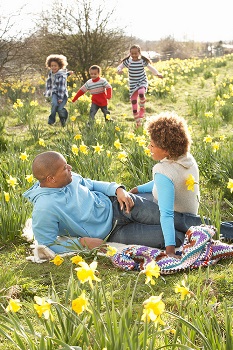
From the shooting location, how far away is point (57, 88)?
764 cm

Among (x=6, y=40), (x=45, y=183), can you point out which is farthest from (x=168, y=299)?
(x=6, y=40)

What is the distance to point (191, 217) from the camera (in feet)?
10.1

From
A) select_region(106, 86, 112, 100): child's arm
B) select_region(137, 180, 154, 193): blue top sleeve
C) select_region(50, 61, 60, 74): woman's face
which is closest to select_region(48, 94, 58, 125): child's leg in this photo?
select_region(50, 61, 60, 74): woman's face

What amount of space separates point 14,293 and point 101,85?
5434 mm

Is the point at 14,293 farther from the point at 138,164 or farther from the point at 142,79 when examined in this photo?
the point at 142,79

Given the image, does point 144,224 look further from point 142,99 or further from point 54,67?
point 54,67

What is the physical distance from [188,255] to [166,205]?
1.16 feet

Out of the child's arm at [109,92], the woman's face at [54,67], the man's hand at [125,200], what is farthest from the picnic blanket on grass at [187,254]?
the woman's face at [54,67]

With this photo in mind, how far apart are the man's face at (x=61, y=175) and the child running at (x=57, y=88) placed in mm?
4539

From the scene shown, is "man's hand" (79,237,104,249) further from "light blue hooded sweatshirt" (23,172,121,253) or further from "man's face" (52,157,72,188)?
"man's face" (52,157,72,188)

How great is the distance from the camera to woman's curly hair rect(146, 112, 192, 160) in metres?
2.90

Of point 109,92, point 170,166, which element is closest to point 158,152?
point 170,166

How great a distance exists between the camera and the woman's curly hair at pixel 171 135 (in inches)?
114

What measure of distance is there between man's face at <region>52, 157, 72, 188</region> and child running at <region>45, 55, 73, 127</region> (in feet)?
14.9
